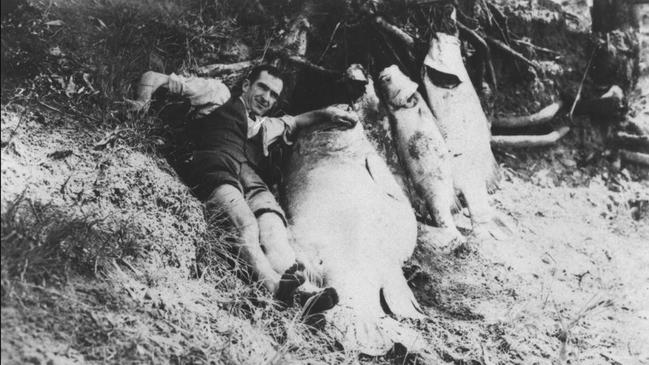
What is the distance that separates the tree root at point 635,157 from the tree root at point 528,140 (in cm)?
63

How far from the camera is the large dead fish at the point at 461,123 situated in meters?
4.50

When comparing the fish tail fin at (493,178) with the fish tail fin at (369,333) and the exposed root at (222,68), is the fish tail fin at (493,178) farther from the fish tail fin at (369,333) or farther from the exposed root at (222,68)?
the exposed root at (222,68)

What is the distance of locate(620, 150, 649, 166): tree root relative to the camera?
5.64 meters

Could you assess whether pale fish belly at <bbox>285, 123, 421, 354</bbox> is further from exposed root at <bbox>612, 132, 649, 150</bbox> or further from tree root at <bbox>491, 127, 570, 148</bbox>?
exposed root at <bbox>612, 132, 649, 150</bbox>

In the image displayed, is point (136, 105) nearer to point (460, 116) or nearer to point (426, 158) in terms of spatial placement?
point (426, 158)

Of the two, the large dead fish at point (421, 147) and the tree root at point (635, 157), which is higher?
the large dead fish at point (421, 147)

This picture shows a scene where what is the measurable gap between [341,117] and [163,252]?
157 centimetres

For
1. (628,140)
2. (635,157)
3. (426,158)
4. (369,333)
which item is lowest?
(635,157)

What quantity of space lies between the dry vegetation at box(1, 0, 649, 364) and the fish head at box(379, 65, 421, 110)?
58 centimetres

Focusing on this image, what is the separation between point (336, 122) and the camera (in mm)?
4070

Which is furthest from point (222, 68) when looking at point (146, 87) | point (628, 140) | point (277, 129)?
point (628, 140)

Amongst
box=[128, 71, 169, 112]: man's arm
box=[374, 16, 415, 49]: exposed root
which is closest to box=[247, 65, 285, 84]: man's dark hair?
box=[128, 71, 169, 112]: man's arm

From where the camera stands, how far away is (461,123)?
15.6ft

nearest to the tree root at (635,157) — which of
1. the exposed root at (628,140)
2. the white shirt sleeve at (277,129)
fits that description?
the exposed root at (628,140)
